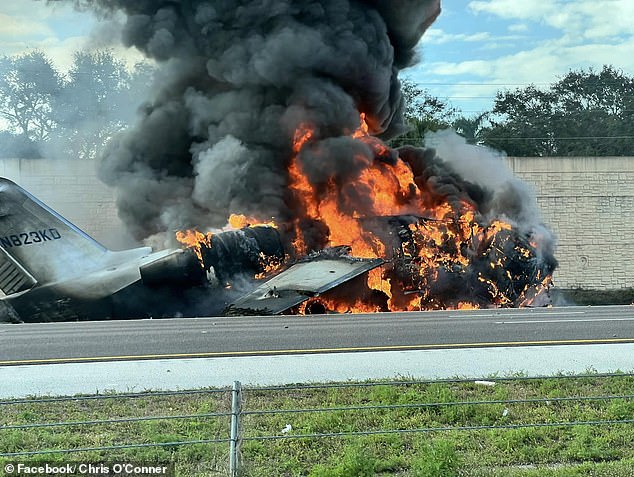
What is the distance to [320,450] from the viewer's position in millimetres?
6078

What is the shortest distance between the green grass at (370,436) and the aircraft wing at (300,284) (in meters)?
10.1

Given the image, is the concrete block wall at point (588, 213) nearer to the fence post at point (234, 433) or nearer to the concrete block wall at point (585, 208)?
the concrete block wall at point (585, 208)

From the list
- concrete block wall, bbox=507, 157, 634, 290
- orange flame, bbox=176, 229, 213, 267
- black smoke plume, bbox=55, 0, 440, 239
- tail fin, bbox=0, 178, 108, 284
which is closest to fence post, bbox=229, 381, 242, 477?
orange flame, bbox=176, 229, 213, 267

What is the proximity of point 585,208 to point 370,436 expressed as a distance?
3060 cm

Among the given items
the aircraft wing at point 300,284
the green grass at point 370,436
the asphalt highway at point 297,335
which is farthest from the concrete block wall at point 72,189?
the green grass at point 370,436

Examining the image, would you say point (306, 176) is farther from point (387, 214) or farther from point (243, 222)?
point (243, 222)

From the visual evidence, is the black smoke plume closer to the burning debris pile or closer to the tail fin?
the burning debris pile

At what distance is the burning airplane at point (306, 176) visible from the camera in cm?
1997

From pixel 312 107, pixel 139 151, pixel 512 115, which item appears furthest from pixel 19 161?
pixel 512 115

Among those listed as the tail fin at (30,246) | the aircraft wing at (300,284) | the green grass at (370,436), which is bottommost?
the green grass at (370,436)

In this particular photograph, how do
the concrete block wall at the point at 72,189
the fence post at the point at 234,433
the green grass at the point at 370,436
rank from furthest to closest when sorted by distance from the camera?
the concrete block wall at the point at 72,189 → the green grass at the point at 370,436 → the fence post at the point at 234,433

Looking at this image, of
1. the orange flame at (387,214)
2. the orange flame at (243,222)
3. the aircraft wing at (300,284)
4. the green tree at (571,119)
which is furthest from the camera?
the green tree at (571,119)

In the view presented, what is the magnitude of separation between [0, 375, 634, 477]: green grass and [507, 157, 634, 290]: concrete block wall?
90.3 feet

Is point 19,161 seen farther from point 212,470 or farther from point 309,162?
point 212,470
